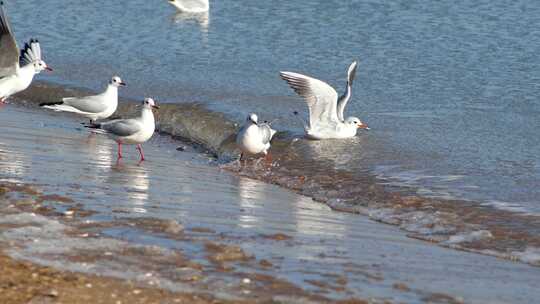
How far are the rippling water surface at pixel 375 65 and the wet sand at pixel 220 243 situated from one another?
1.63m

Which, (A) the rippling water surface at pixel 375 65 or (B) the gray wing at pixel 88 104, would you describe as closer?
(A) the rippling water surface at pixel 375 65

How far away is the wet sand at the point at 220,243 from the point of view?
→ 5168 mm

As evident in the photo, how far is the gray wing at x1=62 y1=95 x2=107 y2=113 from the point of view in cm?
1125

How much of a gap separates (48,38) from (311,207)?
972 cm

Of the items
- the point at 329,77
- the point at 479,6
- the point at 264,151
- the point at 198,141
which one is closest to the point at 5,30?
the point at 198,141

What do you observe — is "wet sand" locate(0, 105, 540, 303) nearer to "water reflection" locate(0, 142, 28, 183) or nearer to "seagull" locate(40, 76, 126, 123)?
"water reflection" locate(0, 142, 28, 183)

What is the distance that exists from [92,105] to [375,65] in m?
4.22

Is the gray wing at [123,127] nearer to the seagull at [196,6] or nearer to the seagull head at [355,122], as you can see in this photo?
the seagull head at [355,122]

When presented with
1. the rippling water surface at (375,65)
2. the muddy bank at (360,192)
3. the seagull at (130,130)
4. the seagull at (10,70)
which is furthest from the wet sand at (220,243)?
the seagull at (10,70)

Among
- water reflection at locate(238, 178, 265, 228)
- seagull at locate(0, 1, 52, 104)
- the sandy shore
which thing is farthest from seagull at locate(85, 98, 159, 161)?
the sandy shore

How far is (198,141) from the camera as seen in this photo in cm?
1079

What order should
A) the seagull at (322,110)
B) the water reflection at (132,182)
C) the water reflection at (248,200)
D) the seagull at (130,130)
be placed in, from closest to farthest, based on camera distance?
the water reflection at (248,200) → the water reflection at (132,182) → the seagull at (130,130) → the seagull at (322,110)

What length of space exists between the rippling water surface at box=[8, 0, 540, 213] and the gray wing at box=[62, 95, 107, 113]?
4.52 ft

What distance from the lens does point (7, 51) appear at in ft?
37.4
